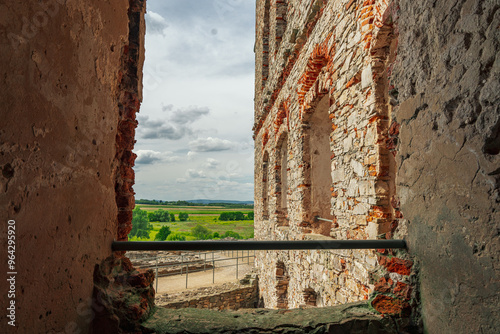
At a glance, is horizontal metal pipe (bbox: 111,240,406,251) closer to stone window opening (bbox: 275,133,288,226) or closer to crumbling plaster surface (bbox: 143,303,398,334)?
crumbling plaster surface (bbox: 143,303,398,334)

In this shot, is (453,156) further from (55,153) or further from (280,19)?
(280,19)

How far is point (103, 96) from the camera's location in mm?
1796

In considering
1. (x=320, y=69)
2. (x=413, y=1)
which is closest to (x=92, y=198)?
(x=413, y=1)

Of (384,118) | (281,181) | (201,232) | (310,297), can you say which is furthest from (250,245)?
(201,232)

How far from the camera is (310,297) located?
5.32 m

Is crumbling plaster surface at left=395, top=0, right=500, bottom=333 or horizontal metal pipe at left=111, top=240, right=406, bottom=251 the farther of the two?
horizontal metal pipe at left=111, top=240, right=406, bottom=251

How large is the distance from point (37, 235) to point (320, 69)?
481cm

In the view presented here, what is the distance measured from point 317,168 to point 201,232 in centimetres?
2041

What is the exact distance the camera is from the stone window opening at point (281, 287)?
718 cm

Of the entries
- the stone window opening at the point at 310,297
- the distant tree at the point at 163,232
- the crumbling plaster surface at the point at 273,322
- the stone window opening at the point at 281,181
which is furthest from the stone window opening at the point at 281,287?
the distant tree at the point at 163,232

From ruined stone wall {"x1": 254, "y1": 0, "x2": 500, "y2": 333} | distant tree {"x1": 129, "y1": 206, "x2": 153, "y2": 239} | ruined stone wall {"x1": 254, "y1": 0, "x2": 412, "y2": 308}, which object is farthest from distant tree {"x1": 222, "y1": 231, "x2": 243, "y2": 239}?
ruined stone wall {"x1": 254, "y1": 0, "x2": 500, "y2": 333}

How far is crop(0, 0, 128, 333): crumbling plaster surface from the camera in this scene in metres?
1.07

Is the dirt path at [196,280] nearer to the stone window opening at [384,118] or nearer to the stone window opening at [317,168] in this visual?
the stone window opening at [317,168]

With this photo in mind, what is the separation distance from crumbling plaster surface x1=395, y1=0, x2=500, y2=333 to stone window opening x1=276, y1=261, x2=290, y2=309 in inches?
232
